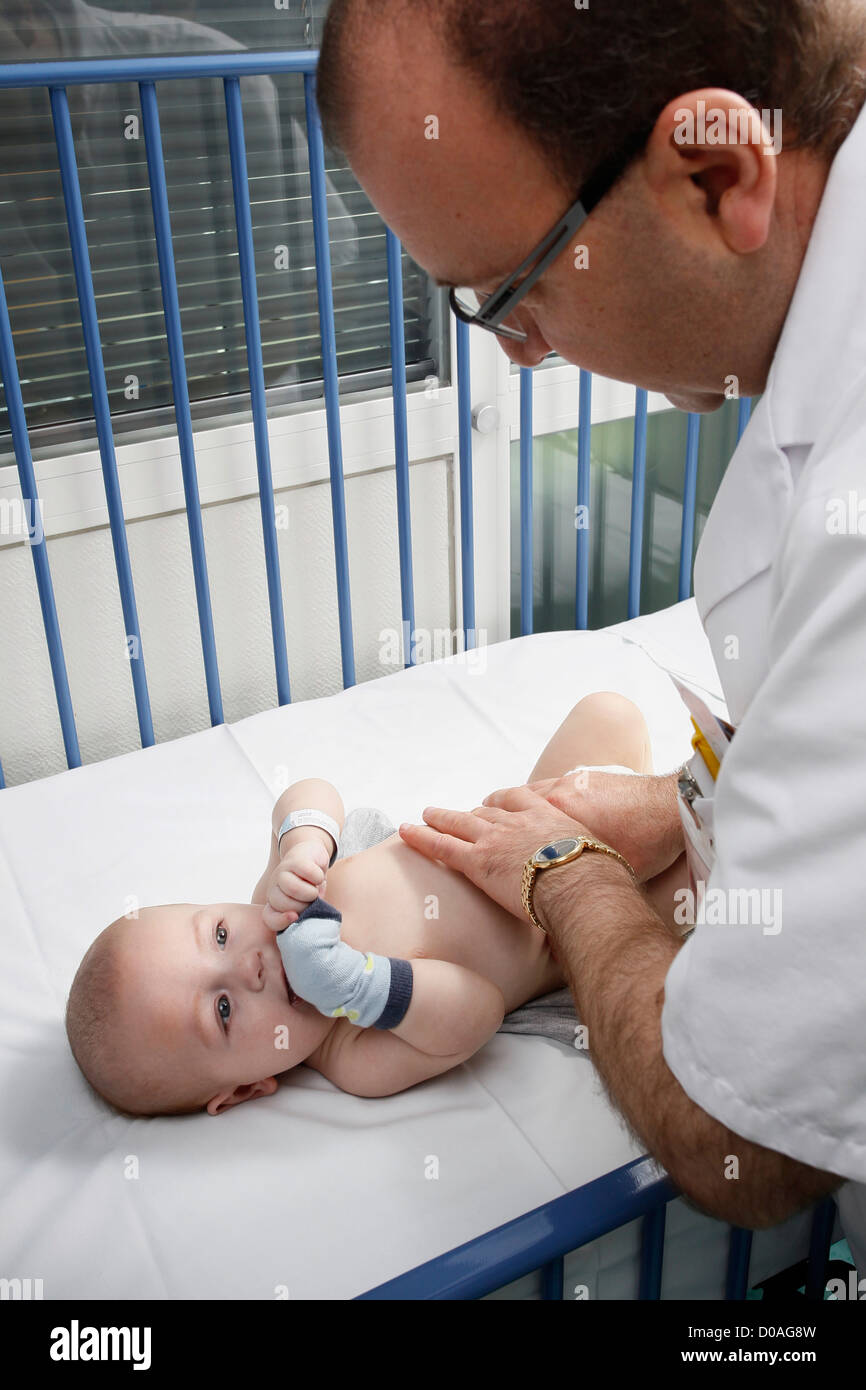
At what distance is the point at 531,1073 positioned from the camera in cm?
130

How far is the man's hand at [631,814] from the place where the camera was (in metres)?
1.35

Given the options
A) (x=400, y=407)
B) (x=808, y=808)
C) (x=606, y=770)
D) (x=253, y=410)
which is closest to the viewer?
(x=808, y=808)

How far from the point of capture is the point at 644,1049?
0.85m

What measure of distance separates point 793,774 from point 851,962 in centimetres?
12

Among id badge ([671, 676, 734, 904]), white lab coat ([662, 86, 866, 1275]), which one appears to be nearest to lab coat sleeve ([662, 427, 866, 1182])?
white lab coat ([662, 86, 866, 1275])

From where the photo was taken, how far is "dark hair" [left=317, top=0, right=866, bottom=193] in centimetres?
72

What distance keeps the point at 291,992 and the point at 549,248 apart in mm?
823

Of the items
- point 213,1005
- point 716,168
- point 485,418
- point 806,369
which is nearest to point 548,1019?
point 213,1005

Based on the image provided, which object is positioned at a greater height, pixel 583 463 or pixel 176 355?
pixel 176 355

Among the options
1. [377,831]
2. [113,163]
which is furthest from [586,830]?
[113,163]

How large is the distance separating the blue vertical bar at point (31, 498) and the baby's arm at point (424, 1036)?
0.88 m

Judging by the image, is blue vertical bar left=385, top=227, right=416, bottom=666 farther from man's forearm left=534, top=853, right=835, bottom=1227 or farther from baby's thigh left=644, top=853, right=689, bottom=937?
man's forearm left=534, top=853, right=835, bottom=1227

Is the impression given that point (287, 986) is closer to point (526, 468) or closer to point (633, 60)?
point (633, 60)

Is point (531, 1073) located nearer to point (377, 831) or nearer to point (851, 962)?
point (377, 831)
